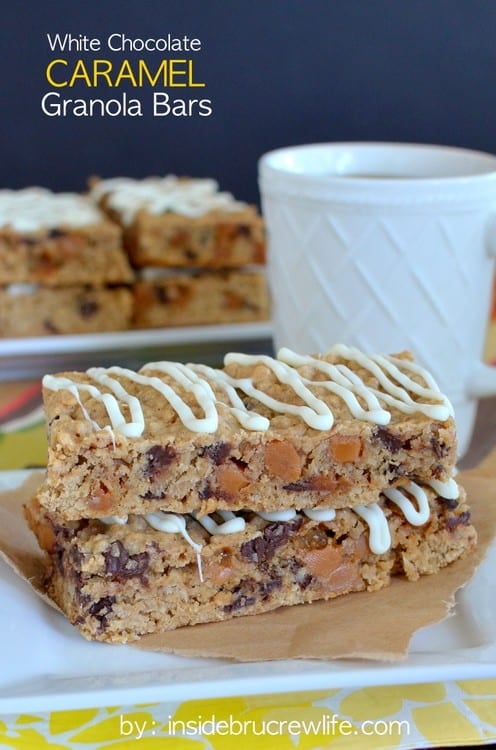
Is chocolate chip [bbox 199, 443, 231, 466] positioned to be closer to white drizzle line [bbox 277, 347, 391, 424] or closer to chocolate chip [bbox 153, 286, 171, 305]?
white drizzle line [bbox 277, 347, 391, 424]

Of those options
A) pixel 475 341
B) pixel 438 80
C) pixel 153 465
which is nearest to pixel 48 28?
pixel 438 80

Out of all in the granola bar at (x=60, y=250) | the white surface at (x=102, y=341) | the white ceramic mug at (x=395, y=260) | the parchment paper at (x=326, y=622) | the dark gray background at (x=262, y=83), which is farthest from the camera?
the granola bar at (x=60, y=250)

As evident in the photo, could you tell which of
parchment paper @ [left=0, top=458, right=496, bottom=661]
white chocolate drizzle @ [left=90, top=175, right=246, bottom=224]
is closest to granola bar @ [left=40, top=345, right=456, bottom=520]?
parchment paper @ [left=0, top=458, right=496, bottom=661]

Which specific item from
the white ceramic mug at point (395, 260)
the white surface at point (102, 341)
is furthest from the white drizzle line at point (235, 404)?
the white surface at point (102, 341)

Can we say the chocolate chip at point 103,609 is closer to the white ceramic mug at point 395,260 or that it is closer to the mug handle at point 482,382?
the white ceramic mug at point 395,260

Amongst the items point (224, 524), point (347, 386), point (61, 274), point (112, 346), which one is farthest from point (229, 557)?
point (61, 274)

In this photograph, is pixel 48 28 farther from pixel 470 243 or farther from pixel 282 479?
pixel 282 479
